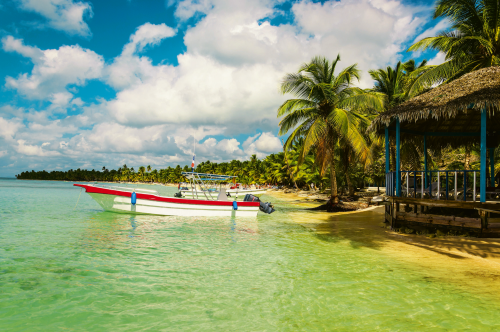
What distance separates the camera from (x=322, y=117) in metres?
17.2

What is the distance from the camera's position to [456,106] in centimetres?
757

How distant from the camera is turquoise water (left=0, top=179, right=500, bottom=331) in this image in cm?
395

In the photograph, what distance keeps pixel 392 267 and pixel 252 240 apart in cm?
433

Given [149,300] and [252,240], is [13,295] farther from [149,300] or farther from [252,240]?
[252,240]

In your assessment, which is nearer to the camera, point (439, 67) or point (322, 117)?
point (439, 67)

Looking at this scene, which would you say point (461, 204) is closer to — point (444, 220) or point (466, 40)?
point (444, 220)

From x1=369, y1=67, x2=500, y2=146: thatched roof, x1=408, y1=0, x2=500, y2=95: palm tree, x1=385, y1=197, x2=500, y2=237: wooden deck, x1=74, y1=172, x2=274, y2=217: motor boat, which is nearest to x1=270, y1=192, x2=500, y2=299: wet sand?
x1=385, y1=197, x2=500, y2=237: wooden deck

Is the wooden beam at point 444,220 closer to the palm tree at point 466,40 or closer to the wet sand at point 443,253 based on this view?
the wet sand at point 443,253

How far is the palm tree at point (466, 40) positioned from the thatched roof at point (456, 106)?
227 centimetres

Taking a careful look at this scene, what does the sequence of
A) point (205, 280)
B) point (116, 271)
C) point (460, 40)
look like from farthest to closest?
1. point (460, 40)
2. point (116, 271)
3. point (205, 280)

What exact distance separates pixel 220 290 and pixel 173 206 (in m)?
9.24

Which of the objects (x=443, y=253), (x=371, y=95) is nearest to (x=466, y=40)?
(x=371, y=95)

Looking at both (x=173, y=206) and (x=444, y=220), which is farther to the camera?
(x=173, y=206)

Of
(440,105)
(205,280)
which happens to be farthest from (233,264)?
(440,105)
